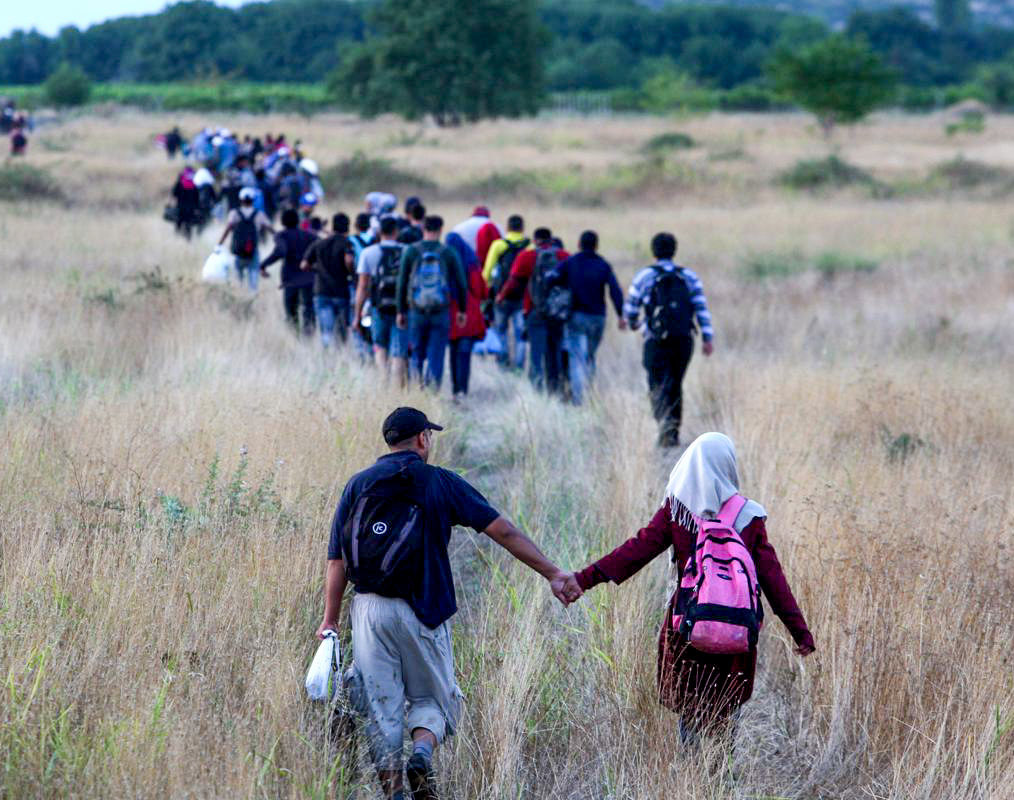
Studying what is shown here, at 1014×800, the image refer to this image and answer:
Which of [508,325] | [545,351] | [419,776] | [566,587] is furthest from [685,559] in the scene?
[508,325]

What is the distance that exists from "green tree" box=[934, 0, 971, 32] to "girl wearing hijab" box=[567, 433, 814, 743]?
17135 cm

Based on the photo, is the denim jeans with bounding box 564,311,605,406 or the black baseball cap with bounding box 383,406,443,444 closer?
the black baseball cap with bounding box 383,406,443,444

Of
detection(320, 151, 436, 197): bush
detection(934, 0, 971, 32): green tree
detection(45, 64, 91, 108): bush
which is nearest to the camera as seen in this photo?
detection(320, 151, 436, 197): bush

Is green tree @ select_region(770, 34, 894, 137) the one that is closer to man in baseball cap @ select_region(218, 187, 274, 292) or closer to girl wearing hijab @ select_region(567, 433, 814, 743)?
man in baseball cap @ select_region(218, 187, 274, 292)

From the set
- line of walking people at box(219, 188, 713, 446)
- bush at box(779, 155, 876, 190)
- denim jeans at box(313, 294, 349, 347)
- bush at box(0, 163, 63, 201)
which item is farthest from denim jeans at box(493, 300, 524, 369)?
bush at box(779, 155, 876, 190)

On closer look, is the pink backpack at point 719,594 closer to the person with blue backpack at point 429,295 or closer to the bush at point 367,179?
the person with blue backpack at point 429,295

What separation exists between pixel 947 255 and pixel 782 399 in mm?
13692

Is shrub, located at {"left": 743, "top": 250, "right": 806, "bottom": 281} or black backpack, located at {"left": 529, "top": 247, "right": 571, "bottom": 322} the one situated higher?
black backpack, located at {"left": 529, "top": 247, "right": 571, "bottom": 322}

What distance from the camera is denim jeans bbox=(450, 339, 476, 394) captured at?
11.5 meters

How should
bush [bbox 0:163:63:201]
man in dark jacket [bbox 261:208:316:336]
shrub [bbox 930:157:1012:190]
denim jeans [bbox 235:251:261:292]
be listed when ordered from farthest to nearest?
shrub [bbox 930:157:1012:190]
bush [bbox 0:163:63:201]
denim jeans [bbox 235:251:261:292]
man in dark jacket [bbox 261:208:316:336]

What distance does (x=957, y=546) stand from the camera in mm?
6488

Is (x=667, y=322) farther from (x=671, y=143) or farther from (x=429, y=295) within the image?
(x=671, y=143)

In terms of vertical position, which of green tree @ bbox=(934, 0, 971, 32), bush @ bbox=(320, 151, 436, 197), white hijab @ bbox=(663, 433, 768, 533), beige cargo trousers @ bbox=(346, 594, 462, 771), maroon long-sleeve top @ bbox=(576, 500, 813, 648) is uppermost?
green tree @ bbox=(934, 0, 971, 32)

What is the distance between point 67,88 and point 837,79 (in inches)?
1643
